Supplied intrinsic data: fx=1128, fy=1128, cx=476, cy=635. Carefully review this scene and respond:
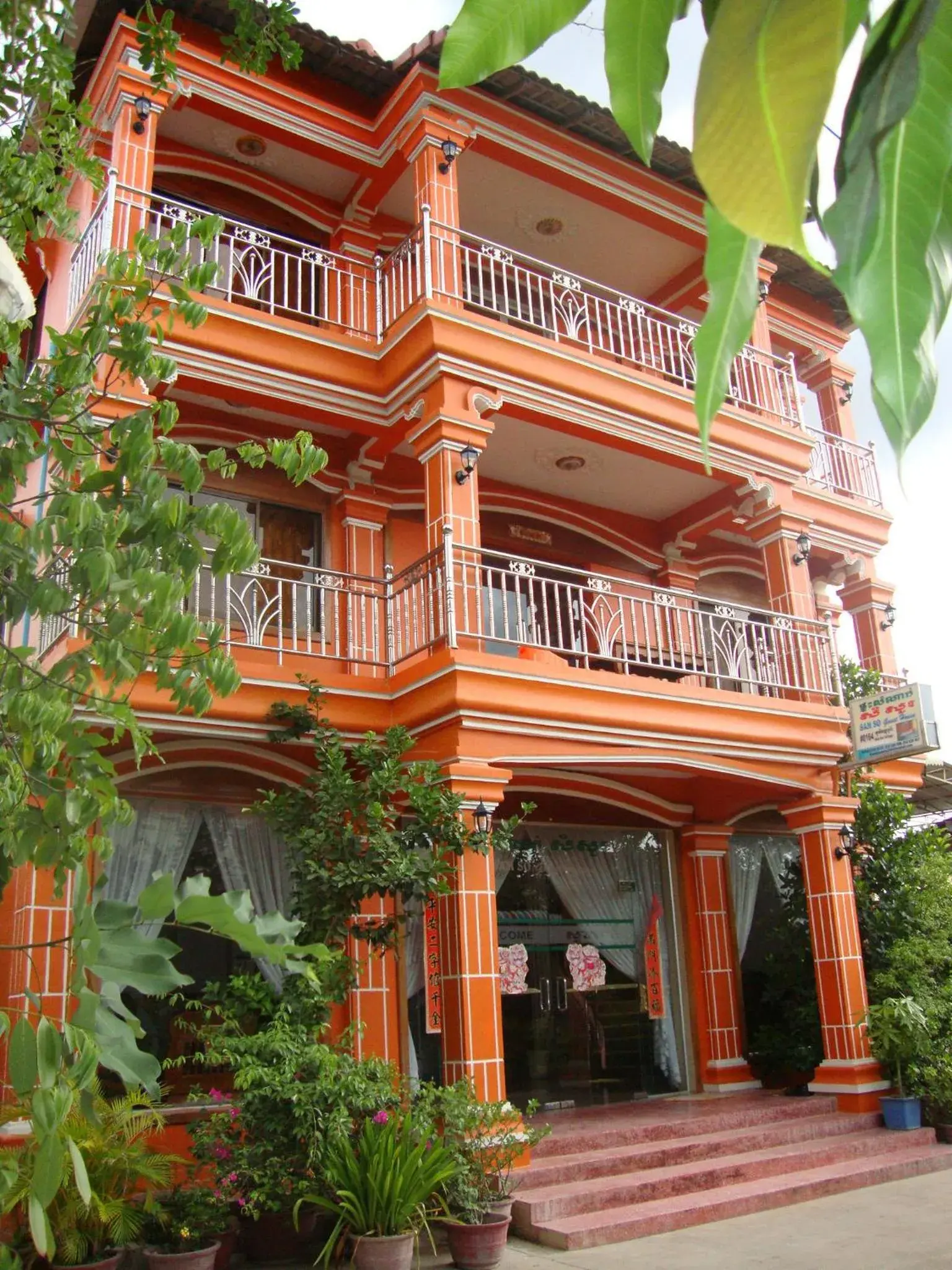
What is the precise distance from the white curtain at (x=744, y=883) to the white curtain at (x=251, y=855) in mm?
5411

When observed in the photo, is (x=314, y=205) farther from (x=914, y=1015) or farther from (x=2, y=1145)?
(x=914, y=1015)

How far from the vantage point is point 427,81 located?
10336 millimetres

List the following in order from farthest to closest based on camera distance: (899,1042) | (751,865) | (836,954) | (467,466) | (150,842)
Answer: (751,865)
(836,954)
(899,1042)
(150,842)
(467,466)

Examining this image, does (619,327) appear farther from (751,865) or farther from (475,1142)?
(475,1142)

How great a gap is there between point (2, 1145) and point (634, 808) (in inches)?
272

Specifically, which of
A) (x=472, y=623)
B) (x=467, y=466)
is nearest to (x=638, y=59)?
(x=472, y=623)

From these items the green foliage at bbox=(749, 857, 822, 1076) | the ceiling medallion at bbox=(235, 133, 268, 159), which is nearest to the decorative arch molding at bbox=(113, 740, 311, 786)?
the green foliage at bbox=(749, 857, 822, 1076)

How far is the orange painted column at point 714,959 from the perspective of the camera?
1191 centimetres

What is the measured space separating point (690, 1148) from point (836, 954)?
2.54 meters

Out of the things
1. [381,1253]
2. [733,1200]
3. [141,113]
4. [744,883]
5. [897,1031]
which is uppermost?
[141,113]

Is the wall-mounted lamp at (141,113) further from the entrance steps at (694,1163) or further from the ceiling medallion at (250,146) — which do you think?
the entrance steps at (694,1163)

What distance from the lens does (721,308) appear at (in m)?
0.60

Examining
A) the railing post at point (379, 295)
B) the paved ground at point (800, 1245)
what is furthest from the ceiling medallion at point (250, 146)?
the paved ground at point (800, 1245)

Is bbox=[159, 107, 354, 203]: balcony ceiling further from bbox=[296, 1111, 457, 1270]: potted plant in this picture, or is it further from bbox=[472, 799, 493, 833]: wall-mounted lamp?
bbox=[296, 1111, 457, 1270]: potted plant
